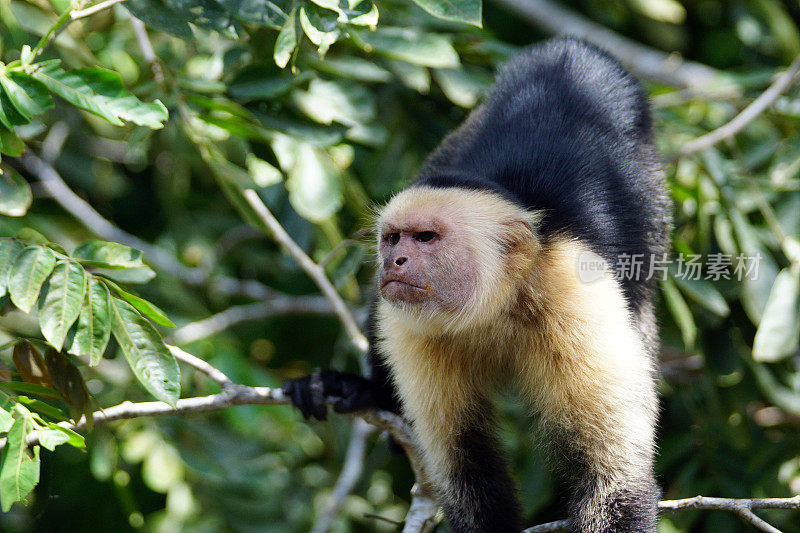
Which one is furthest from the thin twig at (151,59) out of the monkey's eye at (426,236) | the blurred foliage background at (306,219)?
the monkey's eye at (426,236)

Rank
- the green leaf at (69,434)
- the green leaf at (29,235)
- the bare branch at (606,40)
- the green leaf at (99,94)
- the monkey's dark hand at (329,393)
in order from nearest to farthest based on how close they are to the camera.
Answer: the green leaf at (69,434), the green leaf at (99,94), the green leaf at (29,235), the monkey's dark hand at (329,393), the bare branch at (606,40)

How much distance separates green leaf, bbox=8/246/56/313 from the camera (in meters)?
1.77

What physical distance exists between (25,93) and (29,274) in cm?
41

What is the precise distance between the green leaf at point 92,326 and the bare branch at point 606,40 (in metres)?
2.95

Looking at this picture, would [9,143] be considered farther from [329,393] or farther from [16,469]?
[329,393]

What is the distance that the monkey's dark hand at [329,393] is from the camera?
8.40 feet

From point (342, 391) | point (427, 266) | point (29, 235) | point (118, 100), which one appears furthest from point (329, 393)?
point (118, 100)

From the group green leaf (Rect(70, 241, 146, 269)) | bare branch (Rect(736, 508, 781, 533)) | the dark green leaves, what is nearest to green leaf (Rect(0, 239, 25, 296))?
the dark green leaves

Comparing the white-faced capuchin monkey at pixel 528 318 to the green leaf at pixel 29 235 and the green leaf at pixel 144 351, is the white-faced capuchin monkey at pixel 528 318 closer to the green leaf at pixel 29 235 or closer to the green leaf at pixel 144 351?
the green leaf at pixel 144 351

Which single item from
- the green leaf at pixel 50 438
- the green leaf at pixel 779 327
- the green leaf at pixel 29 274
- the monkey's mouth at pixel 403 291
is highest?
the green leaf at pixel 29 274

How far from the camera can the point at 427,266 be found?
2252 mm

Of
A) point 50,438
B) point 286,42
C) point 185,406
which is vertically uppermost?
point 286,42

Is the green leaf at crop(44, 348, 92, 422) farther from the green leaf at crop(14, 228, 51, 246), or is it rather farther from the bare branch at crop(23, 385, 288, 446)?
the green leaf at crop(14, 228, 51, 246)

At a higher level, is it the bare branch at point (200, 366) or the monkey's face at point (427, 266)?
the monkey's face at point (427, 266)
